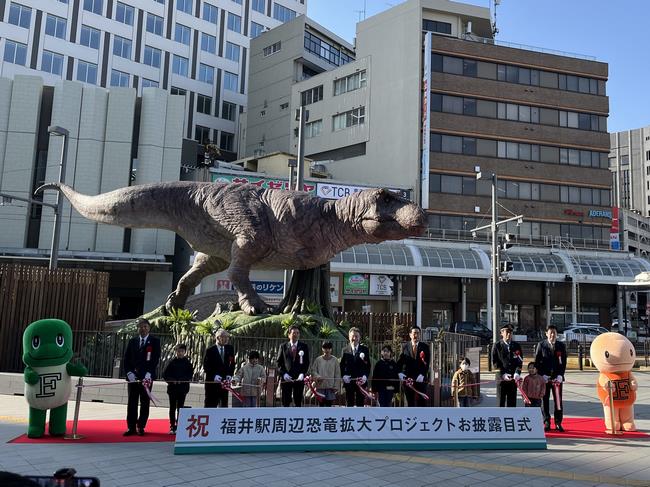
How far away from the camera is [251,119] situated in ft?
166

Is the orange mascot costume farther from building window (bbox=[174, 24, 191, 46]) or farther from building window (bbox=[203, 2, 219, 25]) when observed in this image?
building window (bbox=[203, 2, 219, 25])

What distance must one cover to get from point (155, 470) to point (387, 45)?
4073cm

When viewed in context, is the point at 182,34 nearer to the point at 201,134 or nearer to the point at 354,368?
the point at 201,134

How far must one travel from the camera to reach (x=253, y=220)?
10672 millimetres

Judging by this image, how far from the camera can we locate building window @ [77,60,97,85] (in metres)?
40.3

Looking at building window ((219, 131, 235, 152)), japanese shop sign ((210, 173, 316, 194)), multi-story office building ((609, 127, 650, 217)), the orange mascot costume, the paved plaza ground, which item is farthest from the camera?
multi-story office building ((609, 127, 650, 217))

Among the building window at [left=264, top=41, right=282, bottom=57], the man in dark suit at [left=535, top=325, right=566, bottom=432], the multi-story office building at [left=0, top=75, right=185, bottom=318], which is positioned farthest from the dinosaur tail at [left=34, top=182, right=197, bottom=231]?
the building window at [left=264, top=41, right=282, bottom=57]

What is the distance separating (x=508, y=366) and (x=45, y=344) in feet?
21.2

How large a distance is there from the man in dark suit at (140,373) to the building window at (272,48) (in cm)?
4487

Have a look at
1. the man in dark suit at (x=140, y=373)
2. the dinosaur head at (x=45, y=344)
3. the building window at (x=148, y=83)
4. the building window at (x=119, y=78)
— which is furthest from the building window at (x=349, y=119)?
the dinosaur head at (x=45, y=344)

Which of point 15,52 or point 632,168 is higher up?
point 632,168

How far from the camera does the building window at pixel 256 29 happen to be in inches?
2013

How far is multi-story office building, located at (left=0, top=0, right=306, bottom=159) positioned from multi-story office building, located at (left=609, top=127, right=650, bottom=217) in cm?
5514

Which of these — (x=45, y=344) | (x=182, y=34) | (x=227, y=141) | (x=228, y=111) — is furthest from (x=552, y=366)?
(x=228, y=111)
